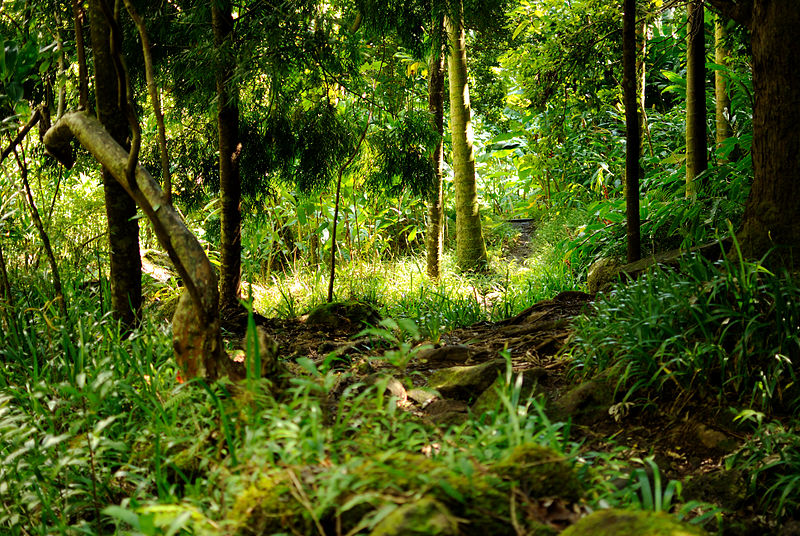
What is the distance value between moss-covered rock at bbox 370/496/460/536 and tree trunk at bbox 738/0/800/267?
7.35 ft

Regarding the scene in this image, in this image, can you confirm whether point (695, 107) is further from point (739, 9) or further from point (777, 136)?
point (777, 136)

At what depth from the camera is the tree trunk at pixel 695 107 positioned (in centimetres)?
441

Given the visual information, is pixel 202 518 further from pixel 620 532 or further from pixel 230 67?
pixel 230 67

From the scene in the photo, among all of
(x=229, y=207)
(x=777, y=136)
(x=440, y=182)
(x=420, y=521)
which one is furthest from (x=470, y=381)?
(x=440, y=182)

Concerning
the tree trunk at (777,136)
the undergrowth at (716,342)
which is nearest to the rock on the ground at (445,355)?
the undergrowth at (716,342)

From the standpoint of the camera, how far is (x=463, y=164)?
23.5ft

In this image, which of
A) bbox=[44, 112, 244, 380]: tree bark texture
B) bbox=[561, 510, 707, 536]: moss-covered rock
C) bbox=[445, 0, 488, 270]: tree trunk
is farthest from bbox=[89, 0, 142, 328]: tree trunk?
bbox=[445, 0, 488, 270]: tree trunk

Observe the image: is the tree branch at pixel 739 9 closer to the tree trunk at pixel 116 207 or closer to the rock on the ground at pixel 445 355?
the rock on the ground at pixel 445 355

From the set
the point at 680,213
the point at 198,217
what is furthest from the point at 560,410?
the point at 198,217

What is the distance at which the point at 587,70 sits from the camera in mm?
5199

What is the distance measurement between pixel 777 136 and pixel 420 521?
255cm

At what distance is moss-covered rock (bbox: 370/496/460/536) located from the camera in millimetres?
1168

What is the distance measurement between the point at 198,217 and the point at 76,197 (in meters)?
1.34

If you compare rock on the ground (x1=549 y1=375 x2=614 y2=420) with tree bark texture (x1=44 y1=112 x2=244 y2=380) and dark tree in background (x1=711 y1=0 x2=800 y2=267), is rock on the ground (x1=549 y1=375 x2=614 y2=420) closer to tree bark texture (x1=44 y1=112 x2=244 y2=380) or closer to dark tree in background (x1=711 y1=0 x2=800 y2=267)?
dark tree in background (x1=711 y1=0 x2=800 y2=267)
